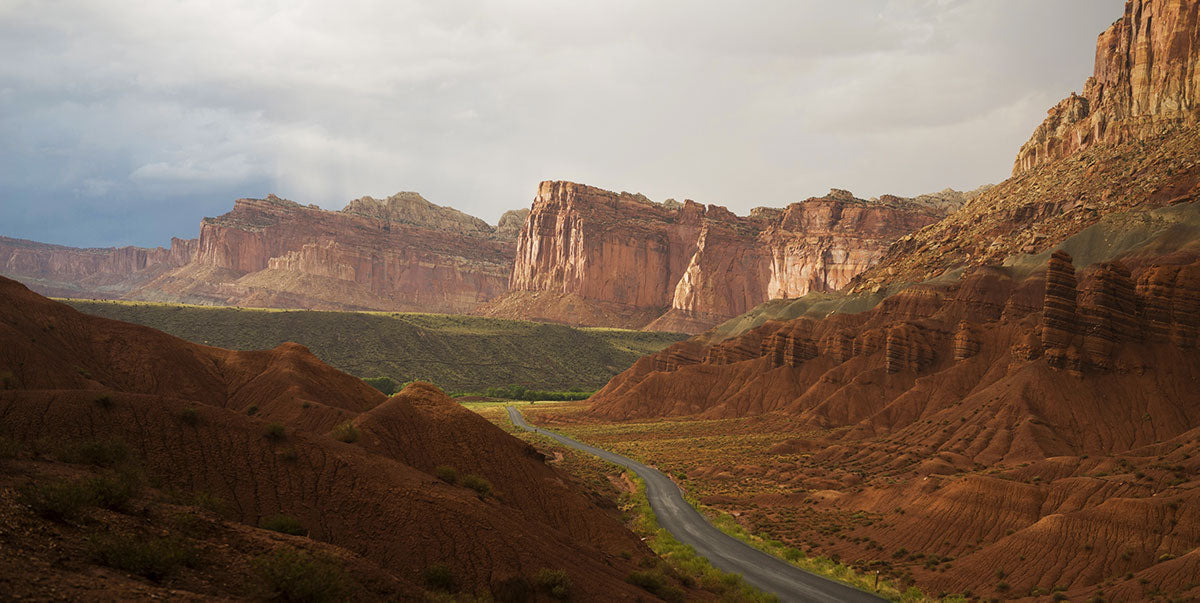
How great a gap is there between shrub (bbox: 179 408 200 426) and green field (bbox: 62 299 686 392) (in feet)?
417

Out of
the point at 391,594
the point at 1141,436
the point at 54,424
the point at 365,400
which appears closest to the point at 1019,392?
the point at 1141,436

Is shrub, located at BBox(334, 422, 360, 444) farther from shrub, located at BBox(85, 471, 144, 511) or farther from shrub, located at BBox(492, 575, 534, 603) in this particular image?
shrub, located at BBox(85, 471, 144, 511)

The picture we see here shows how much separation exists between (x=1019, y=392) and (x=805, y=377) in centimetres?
4369

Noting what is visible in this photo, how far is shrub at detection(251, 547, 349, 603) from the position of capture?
1616 centimetres

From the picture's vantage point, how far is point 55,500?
1595 centimetres

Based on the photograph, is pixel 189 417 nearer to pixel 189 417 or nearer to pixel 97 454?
pixel 189 417

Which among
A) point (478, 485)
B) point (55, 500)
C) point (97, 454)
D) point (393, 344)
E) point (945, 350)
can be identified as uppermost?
point (945, 350)

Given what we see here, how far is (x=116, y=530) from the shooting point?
16594mm

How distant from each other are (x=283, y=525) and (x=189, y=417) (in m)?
7.56

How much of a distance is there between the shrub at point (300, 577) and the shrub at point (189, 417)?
11217 millimetres

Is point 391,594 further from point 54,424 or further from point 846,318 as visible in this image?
point 846,318

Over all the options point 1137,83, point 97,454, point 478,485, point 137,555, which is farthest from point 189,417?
point 1137,83

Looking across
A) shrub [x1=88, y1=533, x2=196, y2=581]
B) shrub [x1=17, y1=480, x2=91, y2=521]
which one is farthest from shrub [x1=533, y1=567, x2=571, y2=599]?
shrub [x1=17, y1=480, x2=91, y2=521]

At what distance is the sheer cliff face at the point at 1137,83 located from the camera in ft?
395
